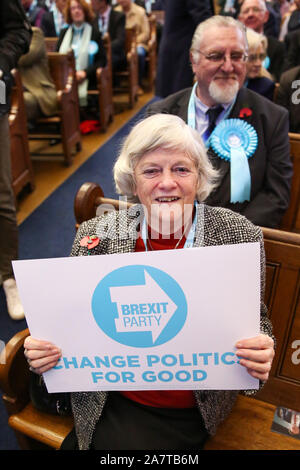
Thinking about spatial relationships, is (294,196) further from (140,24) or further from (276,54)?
(140,24)

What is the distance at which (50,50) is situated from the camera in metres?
5.40

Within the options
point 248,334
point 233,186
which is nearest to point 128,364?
point 248,334

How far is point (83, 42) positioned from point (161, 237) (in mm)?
4535

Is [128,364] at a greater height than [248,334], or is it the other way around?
[248,334]

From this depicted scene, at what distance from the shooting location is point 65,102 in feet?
13.7

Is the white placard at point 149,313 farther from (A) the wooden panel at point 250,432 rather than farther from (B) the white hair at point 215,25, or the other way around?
(B) the white hair at point 215,25

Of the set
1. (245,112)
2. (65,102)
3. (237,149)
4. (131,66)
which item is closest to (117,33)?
(131,66)

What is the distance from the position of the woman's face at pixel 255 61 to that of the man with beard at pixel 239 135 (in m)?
0.74

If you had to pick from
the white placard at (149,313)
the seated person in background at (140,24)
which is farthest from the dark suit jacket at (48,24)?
the white placard at (149,313)

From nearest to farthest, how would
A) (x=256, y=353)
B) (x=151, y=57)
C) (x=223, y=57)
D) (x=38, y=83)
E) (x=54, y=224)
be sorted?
(x=256, y=353)
(x=223, y=57)
(x=54, y=224)
(x=38, y=83)
(x=151, y=57)

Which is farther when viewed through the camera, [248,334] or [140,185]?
[140,185]
